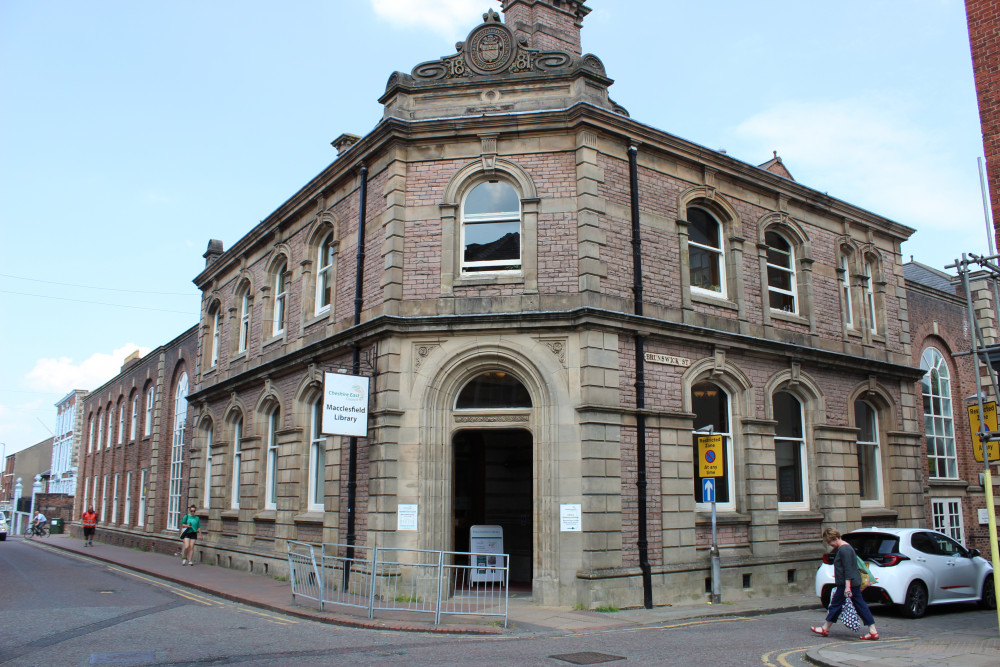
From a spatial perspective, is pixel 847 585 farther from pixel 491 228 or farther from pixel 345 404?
pixel 491 228

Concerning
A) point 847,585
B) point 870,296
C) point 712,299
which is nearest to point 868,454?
point 870,296

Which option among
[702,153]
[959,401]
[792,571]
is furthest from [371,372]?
[959,401]

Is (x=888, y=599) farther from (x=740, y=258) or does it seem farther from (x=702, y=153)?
(x=702, y=153)

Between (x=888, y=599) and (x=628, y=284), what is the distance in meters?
7.02

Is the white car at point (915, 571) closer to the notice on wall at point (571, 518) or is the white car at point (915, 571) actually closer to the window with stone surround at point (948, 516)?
the notice on wall at point (571, 518)

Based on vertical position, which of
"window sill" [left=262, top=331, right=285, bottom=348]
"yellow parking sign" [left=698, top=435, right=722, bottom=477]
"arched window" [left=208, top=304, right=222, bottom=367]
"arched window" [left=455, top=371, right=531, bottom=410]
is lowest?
"yellow parking sign" [left=698, top=435, right=722, bottom=477]

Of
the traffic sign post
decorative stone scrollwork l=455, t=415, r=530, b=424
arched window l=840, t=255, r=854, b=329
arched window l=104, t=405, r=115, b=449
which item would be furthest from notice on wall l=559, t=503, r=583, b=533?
arched window l=104, t=405, r=115, b=449

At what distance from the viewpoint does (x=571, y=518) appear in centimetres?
1334

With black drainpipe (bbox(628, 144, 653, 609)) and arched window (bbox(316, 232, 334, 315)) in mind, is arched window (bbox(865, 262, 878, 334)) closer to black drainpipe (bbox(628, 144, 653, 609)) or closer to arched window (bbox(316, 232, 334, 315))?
black drainpipe (bbox(628, 144, 653, 609))

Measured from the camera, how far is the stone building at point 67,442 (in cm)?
5166

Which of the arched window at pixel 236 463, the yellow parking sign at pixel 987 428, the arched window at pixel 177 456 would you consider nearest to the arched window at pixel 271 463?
the arched window at pixel 236 463

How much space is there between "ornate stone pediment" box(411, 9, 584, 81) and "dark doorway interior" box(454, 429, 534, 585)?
7770mm

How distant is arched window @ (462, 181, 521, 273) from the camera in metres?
15.1

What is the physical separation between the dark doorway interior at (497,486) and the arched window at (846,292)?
878cm
